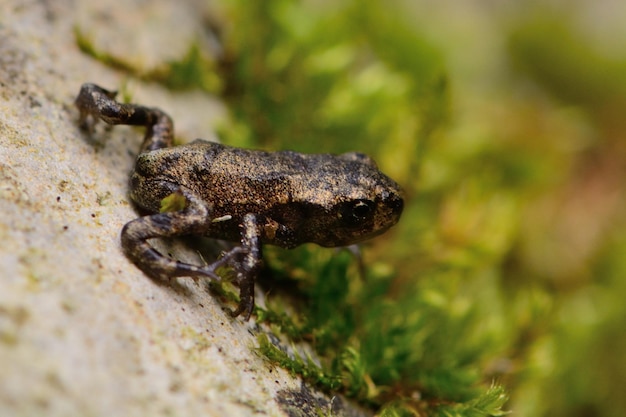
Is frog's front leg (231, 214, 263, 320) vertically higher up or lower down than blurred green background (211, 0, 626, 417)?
lower down

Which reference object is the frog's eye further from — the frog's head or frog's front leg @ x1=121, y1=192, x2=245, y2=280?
frog's front leg @ x1=121, y1=192, x2=245, y2=280

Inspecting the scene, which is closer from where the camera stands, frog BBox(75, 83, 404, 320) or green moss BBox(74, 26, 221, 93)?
frog BBox(75, 83, 404, 320)

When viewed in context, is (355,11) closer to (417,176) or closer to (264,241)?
(417,176)

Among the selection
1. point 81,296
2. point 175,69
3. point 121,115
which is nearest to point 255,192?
point 121,115

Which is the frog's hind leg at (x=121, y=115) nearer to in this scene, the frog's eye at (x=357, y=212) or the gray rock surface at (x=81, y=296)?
the gray rock surface at (x=81, y=296)

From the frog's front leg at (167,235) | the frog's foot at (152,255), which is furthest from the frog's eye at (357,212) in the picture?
the frog's foot at (152,255)

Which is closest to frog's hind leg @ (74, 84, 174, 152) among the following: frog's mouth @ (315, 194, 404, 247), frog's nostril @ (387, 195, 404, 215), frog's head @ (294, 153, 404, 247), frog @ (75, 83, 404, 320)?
frog @ (75, 83, 404, 320)

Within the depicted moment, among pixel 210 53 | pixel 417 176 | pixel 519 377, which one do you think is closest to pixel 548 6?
pixel 417 176
